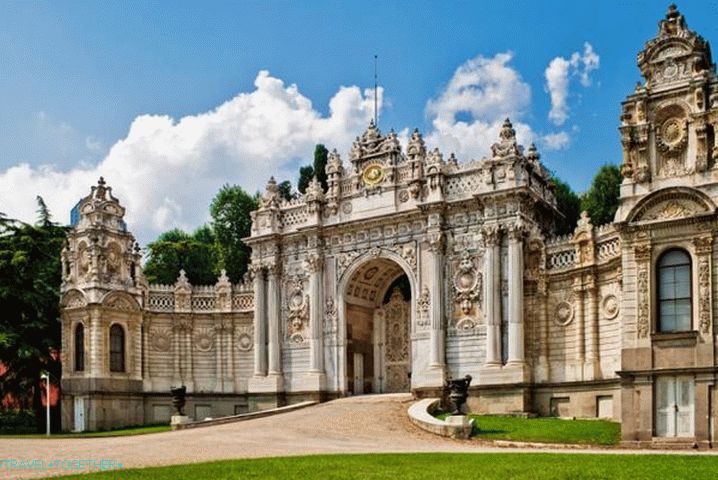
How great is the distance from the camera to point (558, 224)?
40.8m

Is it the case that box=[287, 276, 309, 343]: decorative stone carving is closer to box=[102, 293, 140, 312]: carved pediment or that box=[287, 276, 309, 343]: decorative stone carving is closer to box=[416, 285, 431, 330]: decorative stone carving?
box=[416, 285, 431, 330]: decorative stone carving

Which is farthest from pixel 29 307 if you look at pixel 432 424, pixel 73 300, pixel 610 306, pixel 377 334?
pixel 610 306

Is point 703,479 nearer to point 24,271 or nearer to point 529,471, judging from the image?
point 529,471

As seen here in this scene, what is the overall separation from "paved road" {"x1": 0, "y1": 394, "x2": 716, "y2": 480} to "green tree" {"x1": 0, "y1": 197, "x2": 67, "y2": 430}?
38.6 ft

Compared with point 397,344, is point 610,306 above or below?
above

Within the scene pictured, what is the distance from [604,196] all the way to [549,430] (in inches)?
999

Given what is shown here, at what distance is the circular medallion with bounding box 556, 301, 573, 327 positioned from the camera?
3453 cm

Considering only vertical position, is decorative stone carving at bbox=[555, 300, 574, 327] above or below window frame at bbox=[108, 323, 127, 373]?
above

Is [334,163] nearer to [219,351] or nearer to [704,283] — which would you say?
[219,351]

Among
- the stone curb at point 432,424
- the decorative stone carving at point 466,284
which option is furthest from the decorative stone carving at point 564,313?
the stone curb at point 432,424

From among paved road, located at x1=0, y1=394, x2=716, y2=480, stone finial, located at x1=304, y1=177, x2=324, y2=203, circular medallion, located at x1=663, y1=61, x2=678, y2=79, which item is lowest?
paved road, located at x1=0, y1=394, x2=716, y2=480

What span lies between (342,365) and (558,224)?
11416 mm

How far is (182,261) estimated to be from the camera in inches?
2557

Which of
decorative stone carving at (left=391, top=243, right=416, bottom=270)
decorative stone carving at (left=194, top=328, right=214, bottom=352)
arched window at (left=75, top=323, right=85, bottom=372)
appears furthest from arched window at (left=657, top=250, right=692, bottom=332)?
arched window at (left=75, top=323, right=85, bottom=372)
